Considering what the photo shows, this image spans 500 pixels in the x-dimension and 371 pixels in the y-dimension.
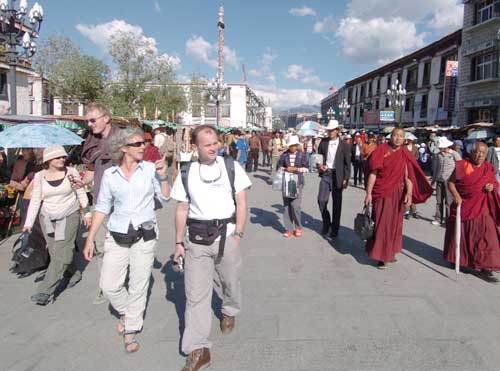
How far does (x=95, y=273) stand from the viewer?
473cm

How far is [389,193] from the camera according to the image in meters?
4.79

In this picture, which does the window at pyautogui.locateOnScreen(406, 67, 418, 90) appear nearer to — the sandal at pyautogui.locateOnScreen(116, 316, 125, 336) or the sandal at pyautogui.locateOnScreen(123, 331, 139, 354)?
the sandal at pyautogui.locateOnScreen(116, 316, 125, 336)

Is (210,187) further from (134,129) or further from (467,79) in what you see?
(467,79)

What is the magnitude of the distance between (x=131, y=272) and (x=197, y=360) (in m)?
0.87

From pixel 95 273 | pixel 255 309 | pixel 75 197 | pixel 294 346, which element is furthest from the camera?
pixel 95 273

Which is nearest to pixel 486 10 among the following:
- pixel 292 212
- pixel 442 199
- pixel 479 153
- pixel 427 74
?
pixel 427 74

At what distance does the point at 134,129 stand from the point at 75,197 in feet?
→ 4.52

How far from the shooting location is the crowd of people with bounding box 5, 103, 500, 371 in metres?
2.82

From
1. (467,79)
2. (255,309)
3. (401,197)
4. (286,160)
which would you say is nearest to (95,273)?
(255,309)

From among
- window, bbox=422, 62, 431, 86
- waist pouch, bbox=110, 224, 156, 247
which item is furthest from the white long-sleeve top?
window, bbox=422, 62, 431, 86

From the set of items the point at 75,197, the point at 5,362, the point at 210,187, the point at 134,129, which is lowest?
the point at 5,362

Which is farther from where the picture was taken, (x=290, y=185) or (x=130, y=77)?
(x=130, y=77)

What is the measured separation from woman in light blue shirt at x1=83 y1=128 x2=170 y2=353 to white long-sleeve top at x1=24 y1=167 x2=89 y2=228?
1076 mm

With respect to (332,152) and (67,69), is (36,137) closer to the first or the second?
(332,152)
